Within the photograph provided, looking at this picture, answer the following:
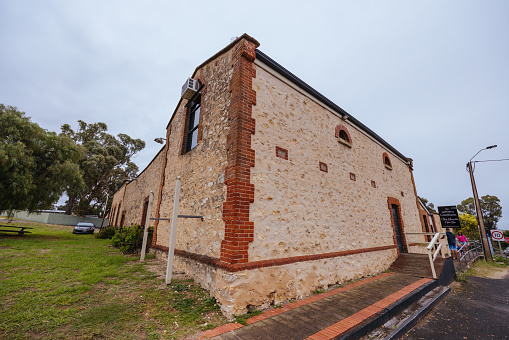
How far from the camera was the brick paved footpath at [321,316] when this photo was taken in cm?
300

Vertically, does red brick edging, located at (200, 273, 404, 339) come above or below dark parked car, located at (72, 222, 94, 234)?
below

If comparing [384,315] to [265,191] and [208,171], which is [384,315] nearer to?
[265,191]

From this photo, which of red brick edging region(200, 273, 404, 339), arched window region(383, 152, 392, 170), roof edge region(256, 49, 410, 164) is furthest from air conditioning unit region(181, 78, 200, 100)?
arched window region(383, 152, 392, 170)

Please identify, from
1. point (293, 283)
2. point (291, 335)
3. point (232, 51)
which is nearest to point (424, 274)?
point (293, 283)

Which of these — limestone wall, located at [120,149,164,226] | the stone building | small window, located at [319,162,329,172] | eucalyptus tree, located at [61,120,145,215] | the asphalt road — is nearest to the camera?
the asphalt road

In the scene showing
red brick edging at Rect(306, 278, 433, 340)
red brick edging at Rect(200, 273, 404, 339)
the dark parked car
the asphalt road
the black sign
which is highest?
the black sign

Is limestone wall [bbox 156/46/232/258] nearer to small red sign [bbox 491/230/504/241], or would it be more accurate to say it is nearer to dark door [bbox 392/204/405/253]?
dark door [bbox 392/204/405/253]

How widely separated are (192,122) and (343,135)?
5.86 meters

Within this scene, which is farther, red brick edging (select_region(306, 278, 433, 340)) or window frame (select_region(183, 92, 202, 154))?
window frame (select_region(183, 92, 202, 154))

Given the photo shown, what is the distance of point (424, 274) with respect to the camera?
6664 millimetres

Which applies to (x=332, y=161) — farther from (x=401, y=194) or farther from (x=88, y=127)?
(x=88, y=127)

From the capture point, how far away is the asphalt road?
3673 mm

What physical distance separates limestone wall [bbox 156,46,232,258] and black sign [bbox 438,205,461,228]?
14035mm

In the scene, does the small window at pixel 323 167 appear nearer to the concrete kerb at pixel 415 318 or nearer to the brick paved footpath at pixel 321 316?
the brick paved footpath at pixel 321 316
